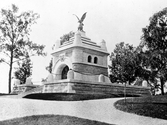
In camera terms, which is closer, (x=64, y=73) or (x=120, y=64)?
(x=64, y=73)

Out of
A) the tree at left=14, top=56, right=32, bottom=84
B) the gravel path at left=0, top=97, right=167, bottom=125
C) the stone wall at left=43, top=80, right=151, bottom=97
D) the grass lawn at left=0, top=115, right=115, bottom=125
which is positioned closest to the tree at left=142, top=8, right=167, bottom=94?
the stone wall at left=43, top=80, right=151, bottom=97

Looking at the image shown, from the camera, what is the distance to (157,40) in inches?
804

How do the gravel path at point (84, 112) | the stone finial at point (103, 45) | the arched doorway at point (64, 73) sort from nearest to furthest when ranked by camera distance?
the gravel path at point (84, 112) → the arched doorway at point (64, 73) → the stone finial at point (103, 45)

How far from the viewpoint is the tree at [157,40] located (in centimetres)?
1997

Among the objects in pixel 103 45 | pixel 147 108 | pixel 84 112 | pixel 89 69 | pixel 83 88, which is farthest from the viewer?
pixel 103 45

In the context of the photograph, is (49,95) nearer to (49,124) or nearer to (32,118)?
(32,118)

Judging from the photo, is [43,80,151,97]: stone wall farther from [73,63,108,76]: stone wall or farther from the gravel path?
the gravel path

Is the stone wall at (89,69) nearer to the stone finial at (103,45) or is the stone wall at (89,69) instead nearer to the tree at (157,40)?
the stone finial at (103,45)

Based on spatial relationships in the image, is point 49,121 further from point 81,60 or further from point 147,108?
point 81,60

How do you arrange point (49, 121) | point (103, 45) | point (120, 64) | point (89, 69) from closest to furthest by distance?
1. point (49, 121)
2. point (89, 69)
3. point (103, 45)
4. point (120, 64)

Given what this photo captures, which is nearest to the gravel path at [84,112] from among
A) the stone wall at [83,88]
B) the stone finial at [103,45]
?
the stone wall at [83,88]

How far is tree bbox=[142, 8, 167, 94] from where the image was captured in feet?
65.5

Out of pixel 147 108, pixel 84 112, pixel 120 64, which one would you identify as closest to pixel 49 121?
pixel 84 112

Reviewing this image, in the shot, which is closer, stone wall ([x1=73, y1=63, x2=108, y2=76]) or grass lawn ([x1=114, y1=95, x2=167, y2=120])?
grass lawn ([x1=114, y1=95, x2=167, y2=120])
